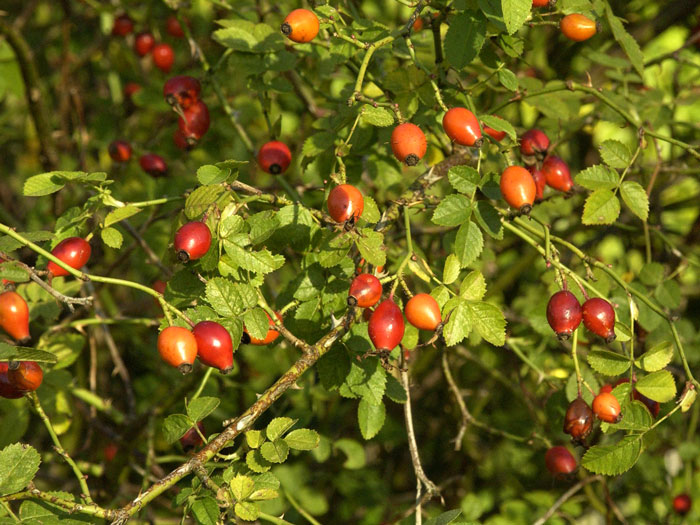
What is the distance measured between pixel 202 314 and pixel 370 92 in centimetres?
116

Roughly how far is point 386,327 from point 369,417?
433mm

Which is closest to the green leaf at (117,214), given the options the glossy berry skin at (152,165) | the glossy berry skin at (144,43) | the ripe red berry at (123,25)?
the glossy berry skin at (152,165)

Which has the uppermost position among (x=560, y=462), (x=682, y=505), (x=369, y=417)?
(x=369, y=417)

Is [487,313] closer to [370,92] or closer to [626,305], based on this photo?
[626,305]

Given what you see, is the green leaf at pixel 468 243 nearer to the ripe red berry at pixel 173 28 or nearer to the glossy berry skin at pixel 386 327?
the glossy berry skin at pixel 386 327

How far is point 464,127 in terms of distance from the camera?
193cm

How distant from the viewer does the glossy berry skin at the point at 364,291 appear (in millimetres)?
1688

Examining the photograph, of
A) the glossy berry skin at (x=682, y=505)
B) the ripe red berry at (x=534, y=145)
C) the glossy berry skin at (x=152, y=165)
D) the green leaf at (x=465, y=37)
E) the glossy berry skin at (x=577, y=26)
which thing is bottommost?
the glossy berry skin at (x=682, y=505)

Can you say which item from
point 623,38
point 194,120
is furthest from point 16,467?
point 623,38

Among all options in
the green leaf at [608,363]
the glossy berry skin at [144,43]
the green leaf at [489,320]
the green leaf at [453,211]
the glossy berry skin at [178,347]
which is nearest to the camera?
the glossy berry skin at [178,347]

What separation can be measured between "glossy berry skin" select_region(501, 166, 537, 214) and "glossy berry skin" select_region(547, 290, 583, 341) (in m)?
0.23

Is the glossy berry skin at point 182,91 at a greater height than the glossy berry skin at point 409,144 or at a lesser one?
lesser

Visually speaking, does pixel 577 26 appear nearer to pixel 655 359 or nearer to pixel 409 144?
pixel 409 144

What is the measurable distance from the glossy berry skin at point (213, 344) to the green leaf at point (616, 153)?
3.84ft
